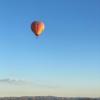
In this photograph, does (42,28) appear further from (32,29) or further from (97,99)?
(97,99)

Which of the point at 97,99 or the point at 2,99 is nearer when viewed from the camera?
the point at 97,99

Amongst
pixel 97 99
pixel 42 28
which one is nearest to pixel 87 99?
pixel 97 99

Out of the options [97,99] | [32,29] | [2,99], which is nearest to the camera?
[32,29]

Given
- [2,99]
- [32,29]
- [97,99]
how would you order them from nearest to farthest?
[32,29], [97,99], [2,99]

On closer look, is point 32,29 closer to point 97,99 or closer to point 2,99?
point 97,99

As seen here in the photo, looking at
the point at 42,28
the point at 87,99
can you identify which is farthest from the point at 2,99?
the point at 42,28

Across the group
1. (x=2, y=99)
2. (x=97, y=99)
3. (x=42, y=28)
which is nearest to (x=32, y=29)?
(x=42, y=28)

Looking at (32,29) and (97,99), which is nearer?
(32,29)
